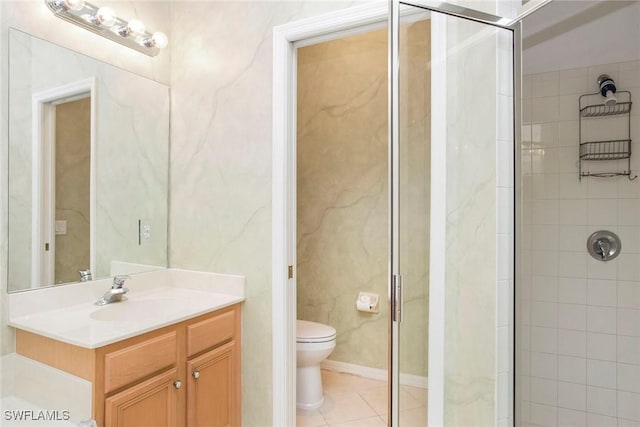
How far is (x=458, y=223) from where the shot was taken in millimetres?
1375

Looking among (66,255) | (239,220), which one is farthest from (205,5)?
(66,255)

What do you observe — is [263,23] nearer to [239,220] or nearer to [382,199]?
[239,220]

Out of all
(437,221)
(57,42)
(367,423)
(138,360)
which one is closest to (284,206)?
(437,221)

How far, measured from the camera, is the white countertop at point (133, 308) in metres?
1.44

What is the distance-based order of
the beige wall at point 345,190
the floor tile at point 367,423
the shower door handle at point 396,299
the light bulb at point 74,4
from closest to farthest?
the shower door handle at point 396,299
the light bulb at point 74,4
the floor tile at point 367,423
the beige wall at point 345,190

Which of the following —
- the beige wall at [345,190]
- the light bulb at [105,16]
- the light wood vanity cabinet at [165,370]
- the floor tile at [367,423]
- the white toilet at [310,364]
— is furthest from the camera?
the beige wall at [345,190]

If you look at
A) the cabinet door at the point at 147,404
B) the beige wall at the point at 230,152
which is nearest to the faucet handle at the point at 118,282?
the beige wall at the point at 230,152

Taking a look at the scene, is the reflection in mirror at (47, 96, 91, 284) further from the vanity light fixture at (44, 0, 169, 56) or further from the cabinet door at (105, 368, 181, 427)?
the cabinet door at (105, 368, 181, 427)

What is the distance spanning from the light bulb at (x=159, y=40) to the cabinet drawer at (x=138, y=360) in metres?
1.47

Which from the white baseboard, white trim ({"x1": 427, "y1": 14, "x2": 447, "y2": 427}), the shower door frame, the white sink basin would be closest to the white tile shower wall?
white trim ({"x1": 427, "y1": 14, "x2": 447, "y2": 427})

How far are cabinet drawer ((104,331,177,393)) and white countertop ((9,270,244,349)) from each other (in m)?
0.07

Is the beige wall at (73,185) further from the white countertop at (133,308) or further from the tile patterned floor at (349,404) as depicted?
the tile patterned floor at (349,404)

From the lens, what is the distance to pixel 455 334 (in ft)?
4.58

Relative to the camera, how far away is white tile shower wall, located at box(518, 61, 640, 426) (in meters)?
1.12
